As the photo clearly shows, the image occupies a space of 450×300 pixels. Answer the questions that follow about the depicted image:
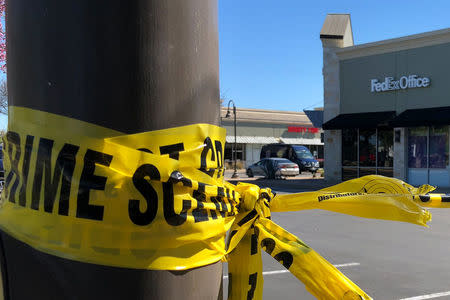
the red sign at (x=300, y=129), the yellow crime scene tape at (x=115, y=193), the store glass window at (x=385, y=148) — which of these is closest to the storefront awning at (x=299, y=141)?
the red sign at (x=300, y=129)

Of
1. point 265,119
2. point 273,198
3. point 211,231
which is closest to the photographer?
point 211,231

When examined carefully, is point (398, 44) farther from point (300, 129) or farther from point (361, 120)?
point (300, 129)

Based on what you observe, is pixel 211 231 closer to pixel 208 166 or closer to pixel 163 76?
pixel 208 166

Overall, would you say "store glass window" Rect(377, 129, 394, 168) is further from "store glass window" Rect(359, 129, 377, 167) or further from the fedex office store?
"store glass window" Rect(359, 129, 377, 167)

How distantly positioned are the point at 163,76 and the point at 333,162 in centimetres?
2121

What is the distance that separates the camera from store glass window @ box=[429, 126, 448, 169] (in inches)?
719

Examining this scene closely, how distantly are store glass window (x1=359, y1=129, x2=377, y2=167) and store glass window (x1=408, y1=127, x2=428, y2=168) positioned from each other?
1716mm

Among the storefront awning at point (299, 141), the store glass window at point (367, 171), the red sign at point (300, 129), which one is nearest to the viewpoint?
the store glass window at point (367, 171)

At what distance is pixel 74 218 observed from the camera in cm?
121

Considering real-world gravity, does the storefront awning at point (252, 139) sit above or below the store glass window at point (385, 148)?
above

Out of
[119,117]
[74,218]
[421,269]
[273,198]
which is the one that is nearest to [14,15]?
[119,117]

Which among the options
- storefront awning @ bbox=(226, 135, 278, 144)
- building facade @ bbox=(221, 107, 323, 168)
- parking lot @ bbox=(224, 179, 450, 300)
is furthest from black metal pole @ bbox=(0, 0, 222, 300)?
storefront awning @ bbox=(226, 135, 278, 144)

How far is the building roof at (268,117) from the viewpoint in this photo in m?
44.0

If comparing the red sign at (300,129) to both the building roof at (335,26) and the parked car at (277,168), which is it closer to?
the parked car at (277,168)
